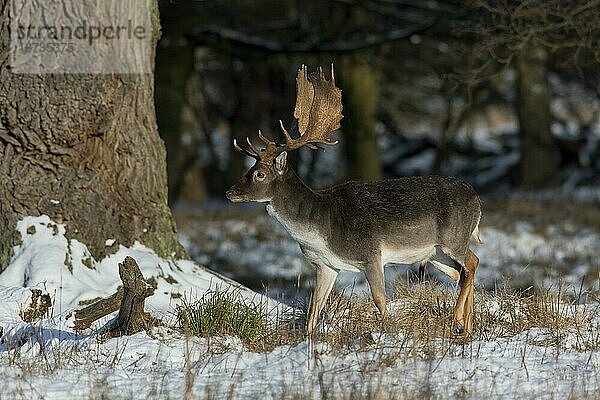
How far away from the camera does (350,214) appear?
24.8 ft

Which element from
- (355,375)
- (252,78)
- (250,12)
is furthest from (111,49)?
(252,78)

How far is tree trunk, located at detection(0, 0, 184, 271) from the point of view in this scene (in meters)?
8.46

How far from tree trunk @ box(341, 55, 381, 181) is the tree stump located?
10.8 metres

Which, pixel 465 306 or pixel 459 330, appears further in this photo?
pixel 465 306

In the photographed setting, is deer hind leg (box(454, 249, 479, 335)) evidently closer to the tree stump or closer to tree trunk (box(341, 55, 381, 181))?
the tree stump

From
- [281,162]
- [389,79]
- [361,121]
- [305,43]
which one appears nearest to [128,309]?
[281,162]

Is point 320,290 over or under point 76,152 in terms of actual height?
under

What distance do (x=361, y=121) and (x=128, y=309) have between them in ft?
37.8

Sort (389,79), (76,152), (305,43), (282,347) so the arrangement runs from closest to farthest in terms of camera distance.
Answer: (282,347), (76,152), (305,43), (389,79)

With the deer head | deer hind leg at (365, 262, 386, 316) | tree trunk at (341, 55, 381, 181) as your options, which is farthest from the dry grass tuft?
tree trunk at (341, 55, 381, 181)

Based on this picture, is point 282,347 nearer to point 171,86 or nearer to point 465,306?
point 465,306

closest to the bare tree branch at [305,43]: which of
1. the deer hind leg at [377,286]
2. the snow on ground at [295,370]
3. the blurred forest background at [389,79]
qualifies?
the blurred forest background at [389,79]

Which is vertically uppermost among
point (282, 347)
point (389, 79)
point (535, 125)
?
point (282, 347)

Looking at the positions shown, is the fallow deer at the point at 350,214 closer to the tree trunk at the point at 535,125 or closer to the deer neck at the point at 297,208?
the deer neck at the point at 297,208
